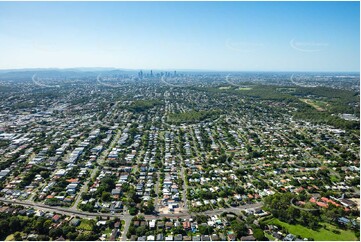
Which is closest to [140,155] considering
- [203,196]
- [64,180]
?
[64,180]

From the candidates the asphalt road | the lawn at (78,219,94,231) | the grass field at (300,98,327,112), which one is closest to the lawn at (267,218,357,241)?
the asphalt road

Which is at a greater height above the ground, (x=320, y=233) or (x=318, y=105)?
(x=318, y=105)

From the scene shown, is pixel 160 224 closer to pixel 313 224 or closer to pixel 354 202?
pixel 313 224

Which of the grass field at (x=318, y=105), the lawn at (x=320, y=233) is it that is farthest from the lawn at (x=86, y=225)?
the grass field at (x=318, y=105)

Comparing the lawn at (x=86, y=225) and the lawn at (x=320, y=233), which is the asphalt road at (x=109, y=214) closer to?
the lawn at (x=86, y=225)

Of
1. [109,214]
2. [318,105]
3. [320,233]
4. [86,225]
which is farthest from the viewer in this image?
[318,105]

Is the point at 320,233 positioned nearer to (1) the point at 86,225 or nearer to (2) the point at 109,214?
(2) the point at 109,214

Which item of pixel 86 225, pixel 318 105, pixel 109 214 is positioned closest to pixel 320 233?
pixel 109 214
